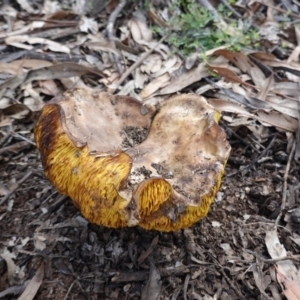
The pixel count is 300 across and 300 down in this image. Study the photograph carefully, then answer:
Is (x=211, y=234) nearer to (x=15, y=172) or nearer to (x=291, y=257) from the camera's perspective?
(x=291, y=257)

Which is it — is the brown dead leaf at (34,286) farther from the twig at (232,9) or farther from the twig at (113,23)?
the twig at (232,9)

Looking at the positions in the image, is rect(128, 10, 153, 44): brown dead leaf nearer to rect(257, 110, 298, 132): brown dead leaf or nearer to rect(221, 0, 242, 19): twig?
rect(221, 0, 242, 19): twig

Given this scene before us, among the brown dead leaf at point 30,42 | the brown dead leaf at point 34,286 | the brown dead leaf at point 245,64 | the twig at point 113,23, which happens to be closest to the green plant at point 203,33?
the brown dead leaf at point 245,64

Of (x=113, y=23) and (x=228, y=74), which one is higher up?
(x=113, y=23)

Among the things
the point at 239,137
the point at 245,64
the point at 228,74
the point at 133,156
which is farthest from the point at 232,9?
the point at 133,156

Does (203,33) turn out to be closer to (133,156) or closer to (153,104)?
(153,104)

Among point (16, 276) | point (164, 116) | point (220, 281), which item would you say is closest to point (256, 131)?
point (164, 116)
